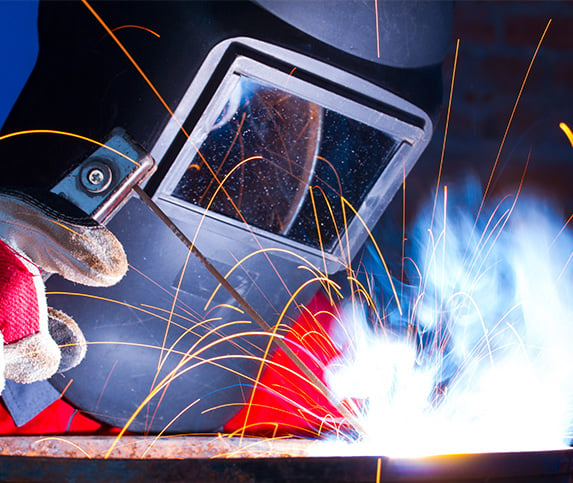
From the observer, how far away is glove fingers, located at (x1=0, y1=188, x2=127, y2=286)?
0.61 meters

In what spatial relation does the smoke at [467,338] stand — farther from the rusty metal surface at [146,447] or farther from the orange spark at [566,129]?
the orange spark at [566,129]

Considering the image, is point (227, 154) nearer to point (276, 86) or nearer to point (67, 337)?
point (276, 86)

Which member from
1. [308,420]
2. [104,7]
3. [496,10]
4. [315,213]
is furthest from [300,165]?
[496,10]

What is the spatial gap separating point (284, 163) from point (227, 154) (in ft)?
0.33

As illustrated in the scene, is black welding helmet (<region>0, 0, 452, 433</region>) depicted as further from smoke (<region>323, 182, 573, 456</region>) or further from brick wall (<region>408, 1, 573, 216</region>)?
brick wall (<region>408, 1, 573, 216</region>)

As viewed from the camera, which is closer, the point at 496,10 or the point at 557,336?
the point at 557,336

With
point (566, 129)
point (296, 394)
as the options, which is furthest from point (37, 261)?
point (566, 129)

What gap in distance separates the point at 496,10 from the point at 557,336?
3.38 ft

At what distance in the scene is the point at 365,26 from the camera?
26.4 inches

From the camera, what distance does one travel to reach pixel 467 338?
1.12 meters

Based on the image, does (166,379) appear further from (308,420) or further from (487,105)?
(487,105)

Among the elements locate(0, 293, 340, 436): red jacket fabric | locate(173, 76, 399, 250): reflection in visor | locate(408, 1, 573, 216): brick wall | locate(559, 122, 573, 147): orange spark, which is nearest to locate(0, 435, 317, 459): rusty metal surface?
locate(0, 293, 340, 436): red jacket fabric

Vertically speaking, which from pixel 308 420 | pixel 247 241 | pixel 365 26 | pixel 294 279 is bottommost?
pixel 308 420

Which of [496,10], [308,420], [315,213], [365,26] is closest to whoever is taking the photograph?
[365,26]
